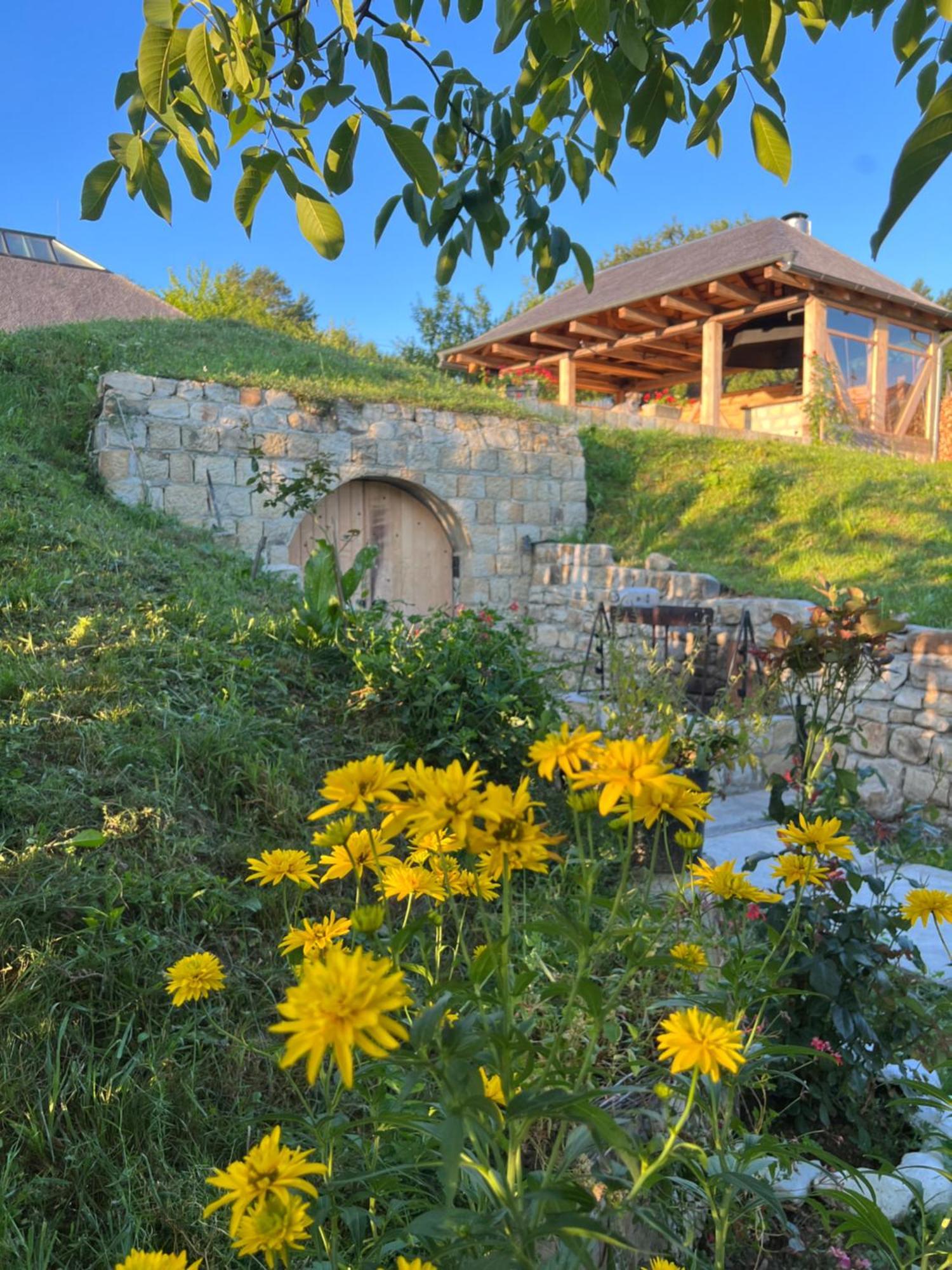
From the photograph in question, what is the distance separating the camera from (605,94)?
146 cm

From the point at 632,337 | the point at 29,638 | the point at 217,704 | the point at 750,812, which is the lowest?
the point at 750,812

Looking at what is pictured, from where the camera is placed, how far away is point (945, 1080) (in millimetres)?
2127

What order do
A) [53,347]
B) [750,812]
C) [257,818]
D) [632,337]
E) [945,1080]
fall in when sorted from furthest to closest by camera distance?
[632,337] < [53,347] < [750,812] < [257,818] < [945,1080]

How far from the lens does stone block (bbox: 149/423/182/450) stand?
7.16 meters

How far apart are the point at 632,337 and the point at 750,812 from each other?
11.1 meters

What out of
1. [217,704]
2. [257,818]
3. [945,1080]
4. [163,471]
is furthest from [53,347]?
[945,1080]

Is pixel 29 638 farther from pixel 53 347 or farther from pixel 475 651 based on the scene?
pixel 53 347

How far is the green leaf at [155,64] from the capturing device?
1.33m

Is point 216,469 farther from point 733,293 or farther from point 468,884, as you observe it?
point 733,293

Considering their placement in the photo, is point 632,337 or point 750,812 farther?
point 632,337

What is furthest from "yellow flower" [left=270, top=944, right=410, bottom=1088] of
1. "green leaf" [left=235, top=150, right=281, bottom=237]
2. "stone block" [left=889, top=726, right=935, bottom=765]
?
"stone block" [left=889, top=726, right=935, bottom=765]

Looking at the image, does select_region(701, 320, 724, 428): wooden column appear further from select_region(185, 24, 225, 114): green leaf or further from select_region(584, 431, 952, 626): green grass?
select_region(185, 24, 225, 114): green leaf

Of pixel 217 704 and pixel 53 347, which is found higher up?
pixel 53 347

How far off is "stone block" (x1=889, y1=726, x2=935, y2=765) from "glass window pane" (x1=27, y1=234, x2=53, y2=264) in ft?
57.9
